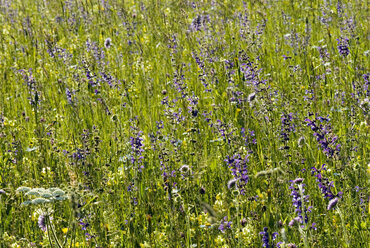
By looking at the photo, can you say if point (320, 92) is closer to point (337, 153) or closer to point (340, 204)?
point (337, 153)

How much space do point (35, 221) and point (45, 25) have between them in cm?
426

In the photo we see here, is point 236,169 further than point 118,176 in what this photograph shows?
No

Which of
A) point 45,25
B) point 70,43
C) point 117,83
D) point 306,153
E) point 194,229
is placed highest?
point 45,25

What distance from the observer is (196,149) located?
8.14ft

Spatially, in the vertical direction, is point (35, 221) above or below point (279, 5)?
below

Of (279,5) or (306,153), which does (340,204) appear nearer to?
(306,153)

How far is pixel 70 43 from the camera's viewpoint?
5.27 m

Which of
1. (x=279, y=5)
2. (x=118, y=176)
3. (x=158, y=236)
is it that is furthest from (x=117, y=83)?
(x=279, y=5)

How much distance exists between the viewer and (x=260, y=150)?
9.02ft

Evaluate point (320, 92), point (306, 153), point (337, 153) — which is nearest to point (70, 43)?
point (320, 92)

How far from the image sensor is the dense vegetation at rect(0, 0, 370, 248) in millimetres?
1924

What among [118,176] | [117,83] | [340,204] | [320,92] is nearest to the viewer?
[340,204]

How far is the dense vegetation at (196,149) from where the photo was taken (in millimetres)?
1924

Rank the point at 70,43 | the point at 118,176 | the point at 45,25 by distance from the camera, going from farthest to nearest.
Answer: the point at 45,25
the point at 70,43
the point at 118,176
